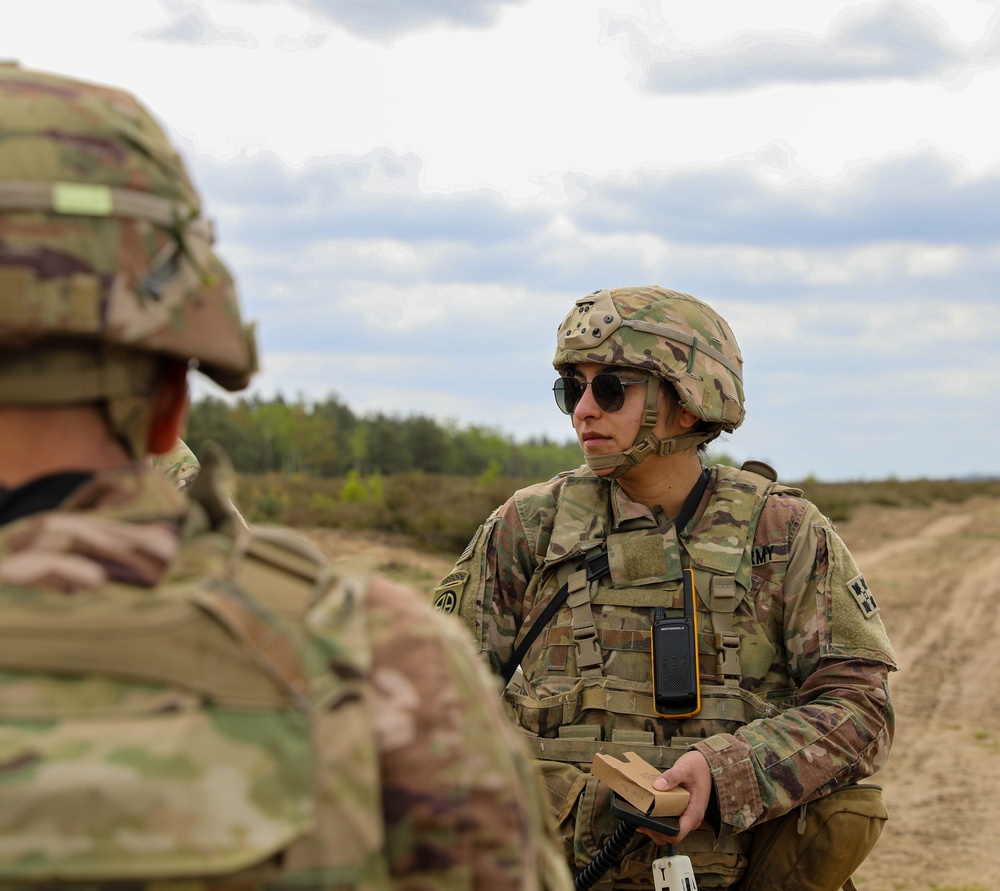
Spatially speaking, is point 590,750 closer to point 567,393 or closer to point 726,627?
point 726,627

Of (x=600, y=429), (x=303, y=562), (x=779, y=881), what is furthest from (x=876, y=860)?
(x=303, y=562)

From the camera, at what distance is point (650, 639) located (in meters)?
3.95

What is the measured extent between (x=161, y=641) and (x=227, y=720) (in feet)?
0.40

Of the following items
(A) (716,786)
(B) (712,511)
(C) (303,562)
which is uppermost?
(C) (303,562)

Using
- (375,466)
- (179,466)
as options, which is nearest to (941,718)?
(179,466)

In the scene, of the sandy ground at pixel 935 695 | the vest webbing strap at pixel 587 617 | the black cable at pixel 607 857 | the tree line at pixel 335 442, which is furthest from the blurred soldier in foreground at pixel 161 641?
the tree line at pixel 335 442

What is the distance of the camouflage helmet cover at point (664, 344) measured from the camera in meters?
4.16

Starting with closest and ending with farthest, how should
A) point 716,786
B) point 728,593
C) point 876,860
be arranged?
1. point 716,786
2. point 728,593
3. point 876,860

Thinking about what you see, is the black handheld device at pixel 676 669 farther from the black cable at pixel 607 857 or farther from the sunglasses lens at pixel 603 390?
the sunglasses lens at pixel 603 390

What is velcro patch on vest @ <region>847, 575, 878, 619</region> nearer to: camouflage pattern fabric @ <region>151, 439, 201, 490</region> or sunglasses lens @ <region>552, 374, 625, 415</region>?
sunglasses lens @ <region>552, 374, 625, 415</region>

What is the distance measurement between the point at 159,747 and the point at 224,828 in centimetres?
12

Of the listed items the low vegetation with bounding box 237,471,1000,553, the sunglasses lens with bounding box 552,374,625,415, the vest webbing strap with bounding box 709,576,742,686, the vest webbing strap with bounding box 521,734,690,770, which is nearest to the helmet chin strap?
the sunglasses lens with bounding box 552,374,625,415

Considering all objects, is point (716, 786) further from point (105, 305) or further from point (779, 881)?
point (105, 305)

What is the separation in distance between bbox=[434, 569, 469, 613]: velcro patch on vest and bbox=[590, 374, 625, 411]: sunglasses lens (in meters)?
0.79
